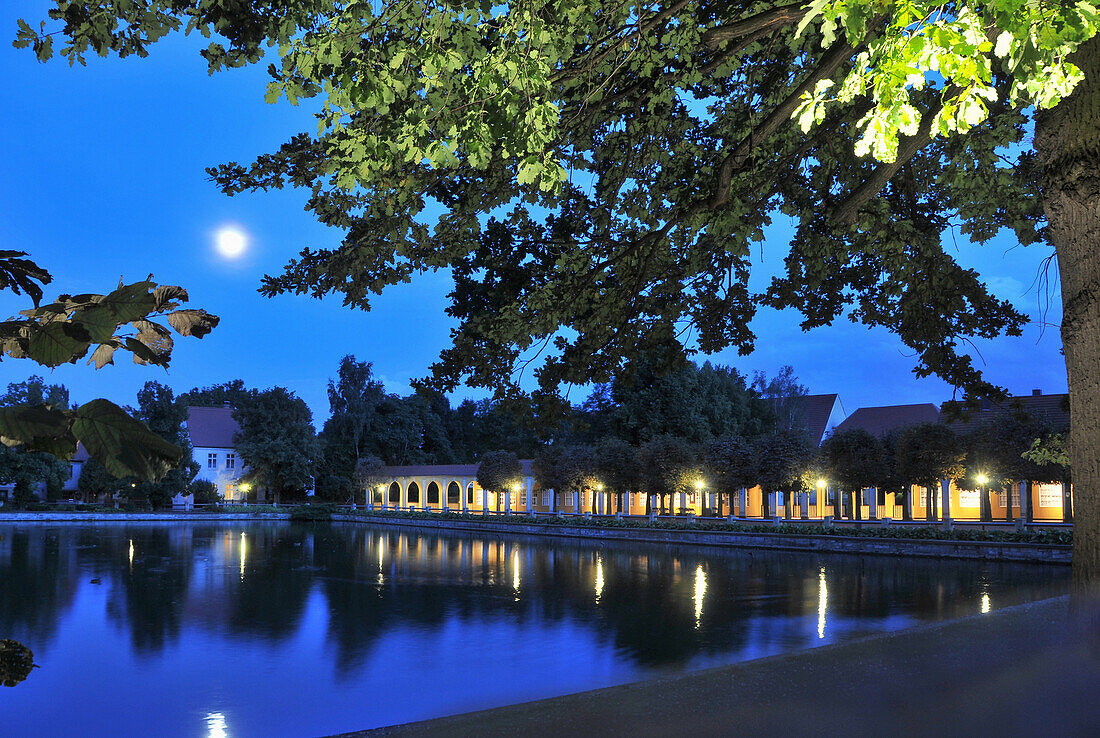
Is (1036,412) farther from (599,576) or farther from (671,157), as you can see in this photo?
(671,157)

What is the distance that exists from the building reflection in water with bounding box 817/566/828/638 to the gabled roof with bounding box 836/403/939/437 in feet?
74.4

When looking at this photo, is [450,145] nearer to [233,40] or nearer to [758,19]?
[233,40]

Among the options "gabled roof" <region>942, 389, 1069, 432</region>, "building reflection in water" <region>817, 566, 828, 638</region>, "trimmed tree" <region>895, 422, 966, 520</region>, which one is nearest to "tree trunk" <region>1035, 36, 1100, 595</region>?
"building reflection in water" <region>817, 566, 828, 638</region>

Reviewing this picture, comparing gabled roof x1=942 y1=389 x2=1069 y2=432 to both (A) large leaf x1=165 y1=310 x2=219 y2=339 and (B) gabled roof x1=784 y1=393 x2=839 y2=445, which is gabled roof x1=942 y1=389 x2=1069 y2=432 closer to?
(B) gabled roof x1=784 y1=393 x2=839 y2=445

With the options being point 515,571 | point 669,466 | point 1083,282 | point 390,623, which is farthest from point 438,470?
point 1083,282

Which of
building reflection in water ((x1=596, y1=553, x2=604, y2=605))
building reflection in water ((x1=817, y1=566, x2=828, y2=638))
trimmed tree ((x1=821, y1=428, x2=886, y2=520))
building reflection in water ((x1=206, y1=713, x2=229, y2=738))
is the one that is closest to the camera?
building reflection in water ((x1=206, y1=713, x2=229, y2=738))

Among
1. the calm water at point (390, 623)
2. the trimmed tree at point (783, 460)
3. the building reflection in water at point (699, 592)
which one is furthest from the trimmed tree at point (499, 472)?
the building reflection in water at point (699, 592)

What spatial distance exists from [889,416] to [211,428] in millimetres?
56259

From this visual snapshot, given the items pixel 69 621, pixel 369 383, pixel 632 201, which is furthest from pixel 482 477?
pixel 632 201

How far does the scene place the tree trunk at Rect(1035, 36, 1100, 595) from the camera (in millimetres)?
5531

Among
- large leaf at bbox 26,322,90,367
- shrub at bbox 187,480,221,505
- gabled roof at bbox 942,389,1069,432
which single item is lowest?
shrub at bbox 187,480,221,505

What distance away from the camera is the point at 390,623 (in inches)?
715

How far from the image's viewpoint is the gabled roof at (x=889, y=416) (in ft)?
150

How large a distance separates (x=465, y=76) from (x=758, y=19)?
8.30ft
